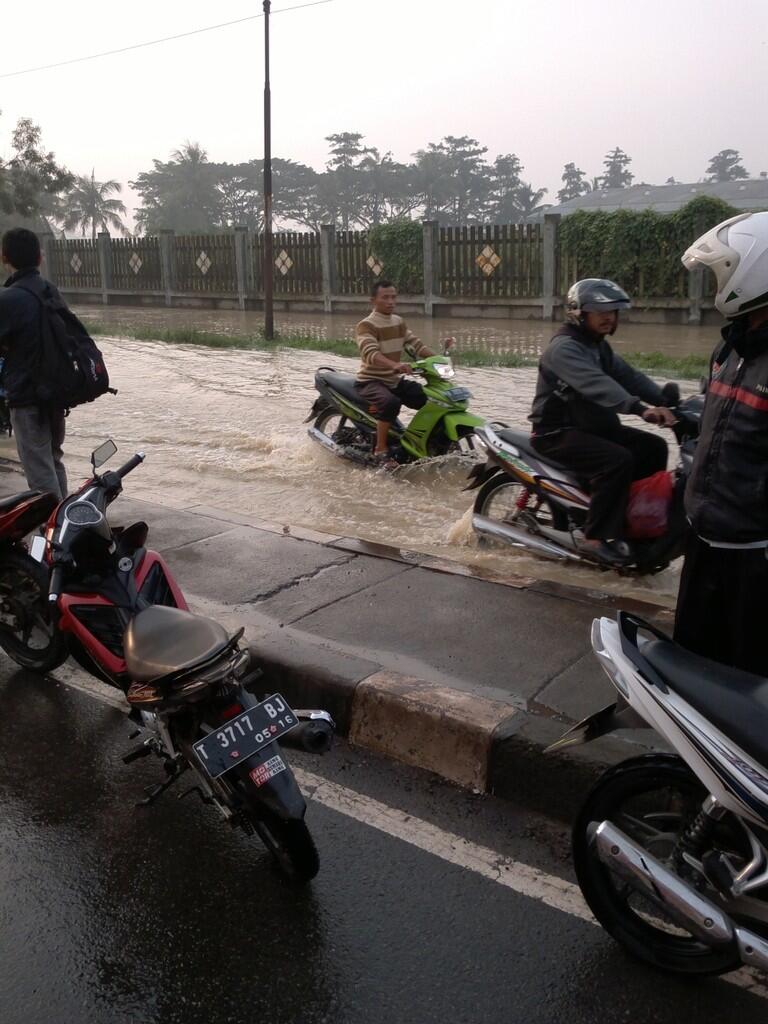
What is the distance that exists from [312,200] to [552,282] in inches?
1873

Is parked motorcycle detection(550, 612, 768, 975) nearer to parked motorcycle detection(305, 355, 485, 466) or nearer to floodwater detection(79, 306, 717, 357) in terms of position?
parked motorcycle detection(305, 355, 485, 466)

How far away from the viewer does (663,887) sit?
2416 millimetres

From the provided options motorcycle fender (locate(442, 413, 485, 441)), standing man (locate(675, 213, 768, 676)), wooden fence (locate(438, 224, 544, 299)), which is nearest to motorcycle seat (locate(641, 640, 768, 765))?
standing man (locate(675, 213, 768, 676))

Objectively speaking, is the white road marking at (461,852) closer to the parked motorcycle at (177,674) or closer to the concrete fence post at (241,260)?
the parked motorcycle at (177,674)

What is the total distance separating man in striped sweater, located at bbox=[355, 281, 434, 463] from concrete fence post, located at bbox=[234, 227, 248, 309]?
20333 millimetres

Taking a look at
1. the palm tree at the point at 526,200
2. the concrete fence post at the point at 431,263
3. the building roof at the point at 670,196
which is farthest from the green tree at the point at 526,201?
the concrete fence post at the point at 431,263

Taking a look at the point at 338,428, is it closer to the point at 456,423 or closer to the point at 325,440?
the point at 325,440

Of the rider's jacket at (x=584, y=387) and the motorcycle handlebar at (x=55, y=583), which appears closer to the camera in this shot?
the motorcycle handlebar at (x=55, y=583)

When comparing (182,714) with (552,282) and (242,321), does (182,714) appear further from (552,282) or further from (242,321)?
(242,321)

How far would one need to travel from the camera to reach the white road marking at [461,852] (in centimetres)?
279

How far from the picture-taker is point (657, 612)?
468 cm

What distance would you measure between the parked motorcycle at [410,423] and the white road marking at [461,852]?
4841 millimetres

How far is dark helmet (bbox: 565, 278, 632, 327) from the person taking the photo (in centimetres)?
512

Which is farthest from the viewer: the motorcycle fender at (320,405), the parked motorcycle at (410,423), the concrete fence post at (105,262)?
the concrete fence post at (105,262)
